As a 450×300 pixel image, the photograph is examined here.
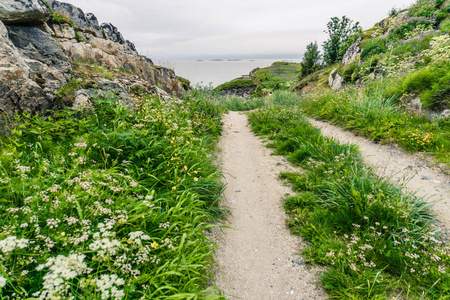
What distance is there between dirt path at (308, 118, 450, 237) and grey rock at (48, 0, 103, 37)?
18.2 meters

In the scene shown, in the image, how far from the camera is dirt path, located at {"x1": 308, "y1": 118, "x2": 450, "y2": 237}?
3666mm

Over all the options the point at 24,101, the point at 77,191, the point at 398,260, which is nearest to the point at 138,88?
the point at 24,101

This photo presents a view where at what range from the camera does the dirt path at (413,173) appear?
12.0 feet

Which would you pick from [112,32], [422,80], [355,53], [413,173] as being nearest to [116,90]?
[413,173]

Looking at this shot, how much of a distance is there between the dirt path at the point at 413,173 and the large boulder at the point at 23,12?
9515 mm

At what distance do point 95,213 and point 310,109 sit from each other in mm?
11196

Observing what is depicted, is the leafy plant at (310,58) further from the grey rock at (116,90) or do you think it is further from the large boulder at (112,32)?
the grey rock at (116,90)

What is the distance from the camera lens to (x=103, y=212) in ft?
7.89

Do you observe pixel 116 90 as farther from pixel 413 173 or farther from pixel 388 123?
pixel 388 123

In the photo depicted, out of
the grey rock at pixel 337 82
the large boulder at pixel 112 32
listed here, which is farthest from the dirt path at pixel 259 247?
the large boulder at pixel 112 32

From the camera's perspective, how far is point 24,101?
14.2 feet

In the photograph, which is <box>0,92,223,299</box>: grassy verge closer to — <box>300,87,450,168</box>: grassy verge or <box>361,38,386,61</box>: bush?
<box>300,87,450,168</box>: grassy verge

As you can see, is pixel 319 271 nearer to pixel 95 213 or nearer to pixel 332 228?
pixel 332 228

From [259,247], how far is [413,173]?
391 centimetres
